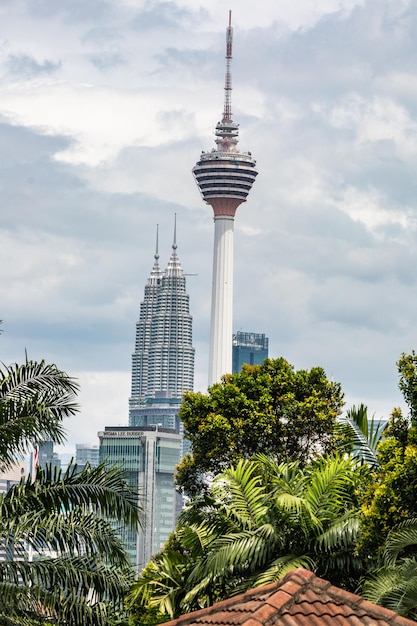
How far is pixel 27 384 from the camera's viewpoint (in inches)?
904

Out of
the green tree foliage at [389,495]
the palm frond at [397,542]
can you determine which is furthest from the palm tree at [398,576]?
the green tree foliage at [389,495]

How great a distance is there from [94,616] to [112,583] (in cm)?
59

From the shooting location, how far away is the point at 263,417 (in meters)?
40.8

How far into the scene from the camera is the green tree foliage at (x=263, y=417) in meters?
40.9

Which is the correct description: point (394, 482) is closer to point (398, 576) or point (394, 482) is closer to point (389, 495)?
point (389, 495)

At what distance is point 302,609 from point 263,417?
26352 millimetres

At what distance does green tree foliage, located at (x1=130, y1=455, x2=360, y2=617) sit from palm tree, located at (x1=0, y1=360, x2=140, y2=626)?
5.11 ft

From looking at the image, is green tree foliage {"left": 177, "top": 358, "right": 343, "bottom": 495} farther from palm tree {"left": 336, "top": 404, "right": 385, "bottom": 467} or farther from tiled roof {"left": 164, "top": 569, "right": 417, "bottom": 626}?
tiled roof {"left": 164, "top": 569, "right": 417, "bottom": 626}

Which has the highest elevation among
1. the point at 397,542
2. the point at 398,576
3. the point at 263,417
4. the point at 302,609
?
the point at 263,417

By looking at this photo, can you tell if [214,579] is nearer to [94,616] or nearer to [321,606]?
[94,616]

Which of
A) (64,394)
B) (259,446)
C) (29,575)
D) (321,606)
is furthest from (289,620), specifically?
(259,446)

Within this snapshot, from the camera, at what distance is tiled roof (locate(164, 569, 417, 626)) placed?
14.3 meters

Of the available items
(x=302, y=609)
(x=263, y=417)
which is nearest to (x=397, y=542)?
(x=302, y=609)

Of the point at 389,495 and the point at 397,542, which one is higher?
the point at 389,495
